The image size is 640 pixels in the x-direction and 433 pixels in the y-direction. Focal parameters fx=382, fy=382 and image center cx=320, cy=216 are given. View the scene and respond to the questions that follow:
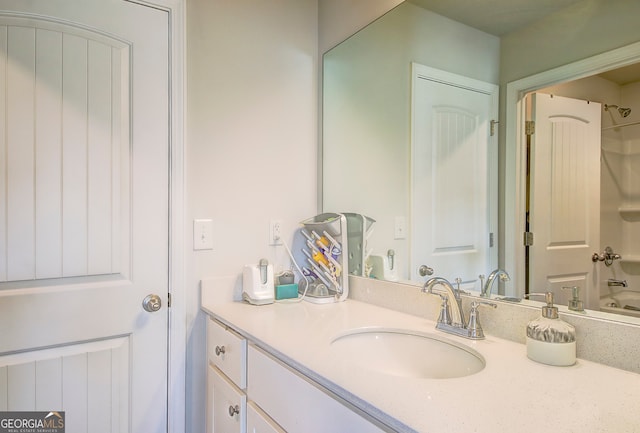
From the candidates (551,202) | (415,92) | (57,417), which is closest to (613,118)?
(551,202)

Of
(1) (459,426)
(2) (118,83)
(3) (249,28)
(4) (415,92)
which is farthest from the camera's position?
(3) (249,28)

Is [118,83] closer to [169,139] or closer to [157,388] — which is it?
[169,139]

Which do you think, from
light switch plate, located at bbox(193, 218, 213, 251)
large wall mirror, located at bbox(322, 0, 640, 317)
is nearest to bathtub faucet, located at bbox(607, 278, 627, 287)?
large wall mirror, located at bbox(322, 0, 640, 317)

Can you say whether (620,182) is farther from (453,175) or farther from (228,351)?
(228,351)

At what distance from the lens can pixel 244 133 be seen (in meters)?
1.59

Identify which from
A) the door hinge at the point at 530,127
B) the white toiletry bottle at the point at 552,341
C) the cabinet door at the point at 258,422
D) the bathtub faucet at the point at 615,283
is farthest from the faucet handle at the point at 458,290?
the cabinet door at the point at 258,422

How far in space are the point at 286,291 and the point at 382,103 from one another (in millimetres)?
877

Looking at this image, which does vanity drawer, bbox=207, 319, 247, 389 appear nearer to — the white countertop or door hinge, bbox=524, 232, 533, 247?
the white countertop

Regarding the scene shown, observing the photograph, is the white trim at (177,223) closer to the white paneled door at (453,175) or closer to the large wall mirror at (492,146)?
the large wall mirror at (492,146)

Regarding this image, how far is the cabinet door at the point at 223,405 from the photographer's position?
3.73 ft

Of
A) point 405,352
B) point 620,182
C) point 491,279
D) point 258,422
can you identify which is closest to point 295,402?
point 258,422

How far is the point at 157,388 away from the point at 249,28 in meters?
1.47

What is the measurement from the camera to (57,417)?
4.10 ft

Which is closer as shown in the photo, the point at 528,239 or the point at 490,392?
the point at 490,392
